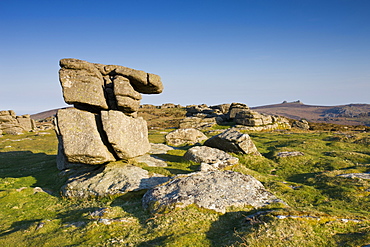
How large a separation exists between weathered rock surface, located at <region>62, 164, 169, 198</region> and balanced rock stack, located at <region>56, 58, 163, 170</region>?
54.0 inches

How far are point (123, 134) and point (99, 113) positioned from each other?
4.19m

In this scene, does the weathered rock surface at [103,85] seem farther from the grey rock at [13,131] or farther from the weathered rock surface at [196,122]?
the grey rock at [13,131]

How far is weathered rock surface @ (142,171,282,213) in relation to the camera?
14.1 metres

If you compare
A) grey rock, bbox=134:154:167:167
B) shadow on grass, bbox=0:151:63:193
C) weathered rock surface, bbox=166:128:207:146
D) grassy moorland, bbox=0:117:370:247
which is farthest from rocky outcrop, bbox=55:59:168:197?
weathered rock surface, bbox=166:128:207:146

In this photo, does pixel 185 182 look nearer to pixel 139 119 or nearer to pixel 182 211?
pixel 182 211

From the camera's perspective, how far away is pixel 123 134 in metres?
22.2

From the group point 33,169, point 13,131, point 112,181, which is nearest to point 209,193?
point 112,181

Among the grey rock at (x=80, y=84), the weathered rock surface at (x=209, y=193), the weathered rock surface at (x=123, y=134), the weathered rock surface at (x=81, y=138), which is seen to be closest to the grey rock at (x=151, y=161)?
the weathered rock surface at (x=123, y=134)

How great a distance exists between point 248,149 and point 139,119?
15.3m

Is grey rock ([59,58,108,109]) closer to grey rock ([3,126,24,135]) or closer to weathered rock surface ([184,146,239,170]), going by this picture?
weathered rock surface ([184,146,239,170])

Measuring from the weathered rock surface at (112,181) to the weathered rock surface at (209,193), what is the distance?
2761mm

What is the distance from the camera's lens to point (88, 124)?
21578 millimetres

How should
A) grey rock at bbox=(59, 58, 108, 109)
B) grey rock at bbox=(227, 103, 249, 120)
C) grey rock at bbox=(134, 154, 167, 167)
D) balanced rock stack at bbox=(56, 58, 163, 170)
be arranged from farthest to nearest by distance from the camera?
grey rock at bbox=(227, 103, 249, 120) < grey rock at bbox=(134, 154, 167, 167) < grey rock at bbox=(59, 58, 108, 109) < balanced rock stack at bbox=(56, 58, 163, 170)

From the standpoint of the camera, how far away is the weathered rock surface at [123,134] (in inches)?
844
